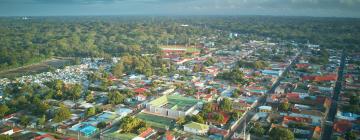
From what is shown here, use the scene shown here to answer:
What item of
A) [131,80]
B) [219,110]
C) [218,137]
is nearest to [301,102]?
[219,110]

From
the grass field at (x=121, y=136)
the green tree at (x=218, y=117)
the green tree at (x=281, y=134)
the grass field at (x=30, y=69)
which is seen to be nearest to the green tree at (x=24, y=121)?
the grass field at (x=121, y=136)

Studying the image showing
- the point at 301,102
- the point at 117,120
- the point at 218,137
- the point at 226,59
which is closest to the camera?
the point at 218,137

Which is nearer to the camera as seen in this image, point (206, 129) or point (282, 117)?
point (206, 129)

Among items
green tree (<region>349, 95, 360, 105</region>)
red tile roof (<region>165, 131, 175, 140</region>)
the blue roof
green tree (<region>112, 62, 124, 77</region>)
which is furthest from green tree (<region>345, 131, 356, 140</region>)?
green tree (<region>112, 62, 124, 77</region>)

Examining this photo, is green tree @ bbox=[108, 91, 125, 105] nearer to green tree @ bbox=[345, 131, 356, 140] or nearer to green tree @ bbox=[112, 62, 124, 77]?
green tree @ bbox=[112, 62, 124, 77]

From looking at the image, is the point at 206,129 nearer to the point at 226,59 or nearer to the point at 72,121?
the point at 72,121

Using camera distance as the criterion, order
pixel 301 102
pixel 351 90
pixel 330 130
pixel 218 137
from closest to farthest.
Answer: pixel 218 137 < pixel 330 130 < pixel 301 102 < pixel 351 90
